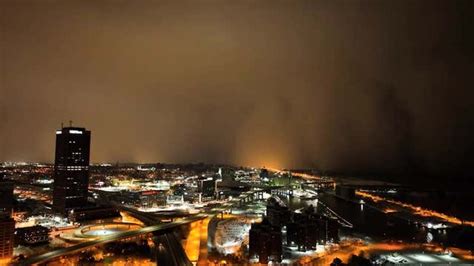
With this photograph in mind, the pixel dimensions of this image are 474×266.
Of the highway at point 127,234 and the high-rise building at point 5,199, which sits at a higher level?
the high-rise building at point 5,199

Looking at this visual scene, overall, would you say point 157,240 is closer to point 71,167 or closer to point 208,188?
point 71,167

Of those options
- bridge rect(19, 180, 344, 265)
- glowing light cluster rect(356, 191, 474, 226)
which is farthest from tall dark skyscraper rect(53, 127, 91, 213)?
glowing light cluster rect(356, 191, 474, 226)

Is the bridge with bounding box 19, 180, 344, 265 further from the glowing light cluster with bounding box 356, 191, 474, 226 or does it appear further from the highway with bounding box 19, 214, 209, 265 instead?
the glowing light cluster with bounding box 356, 191, 474, 226

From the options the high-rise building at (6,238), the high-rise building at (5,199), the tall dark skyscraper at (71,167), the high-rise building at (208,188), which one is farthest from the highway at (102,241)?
the high-rise building at (208,188)

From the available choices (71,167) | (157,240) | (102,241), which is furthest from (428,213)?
(71,167)

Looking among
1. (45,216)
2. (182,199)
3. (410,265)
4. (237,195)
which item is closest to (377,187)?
(237,195)

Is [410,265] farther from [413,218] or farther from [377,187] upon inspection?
[377,187]

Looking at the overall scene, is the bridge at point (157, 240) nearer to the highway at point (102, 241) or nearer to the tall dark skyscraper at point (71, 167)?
the highway at point (102, 241)

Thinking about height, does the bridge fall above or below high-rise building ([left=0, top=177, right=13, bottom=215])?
below
